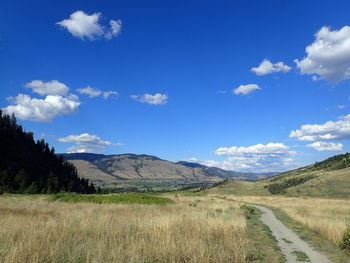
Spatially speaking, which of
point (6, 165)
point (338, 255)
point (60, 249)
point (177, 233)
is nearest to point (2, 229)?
point (60, 249)

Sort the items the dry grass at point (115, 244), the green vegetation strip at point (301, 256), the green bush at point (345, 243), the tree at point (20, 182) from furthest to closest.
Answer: the tree at point (20, 182) → the green bush at point (345, 243) → the green vegetation strip at point (301, 256) → the dry grass at point (115, 244)

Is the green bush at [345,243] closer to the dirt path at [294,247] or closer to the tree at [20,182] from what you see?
the dirt path at [294,247]

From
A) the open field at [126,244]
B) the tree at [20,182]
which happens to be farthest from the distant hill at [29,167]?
the open field at [126,244]

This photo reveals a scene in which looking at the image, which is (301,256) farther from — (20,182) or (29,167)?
(29,167)

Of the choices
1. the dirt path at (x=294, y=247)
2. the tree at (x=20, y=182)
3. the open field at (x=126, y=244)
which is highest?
the tree at (x=20, y=182)

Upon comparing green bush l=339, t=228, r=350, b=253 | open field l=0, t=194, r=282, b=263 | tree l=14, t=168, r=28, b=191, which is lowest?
green bush l=339, t=228, r=350, b=253

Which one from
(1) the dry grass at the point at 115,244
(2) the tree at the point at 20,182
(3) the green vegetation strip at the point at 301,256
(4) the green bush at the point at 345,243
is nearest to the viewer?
(1) the dry grass at the point at 115,244

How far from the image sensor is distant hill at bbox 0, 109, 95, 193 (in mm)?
75863

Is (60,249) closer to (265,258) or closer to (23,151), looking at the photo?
(265,258)

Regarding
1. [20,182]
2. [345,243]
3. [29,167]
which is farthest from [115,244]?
[29,167]

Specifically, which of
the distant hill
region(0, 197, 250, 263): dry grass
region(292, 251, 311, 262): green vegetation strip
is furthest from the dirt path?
the distant hill

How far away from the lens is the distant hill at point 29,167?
75.9m

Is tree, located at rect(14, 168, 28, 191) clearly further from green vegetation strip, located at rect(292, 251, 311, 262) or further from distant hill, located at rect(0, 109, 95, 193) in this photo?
green vegetation strip, located at rect(292, 251, 311, 262)

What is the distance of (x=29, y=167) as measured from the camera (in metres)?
103
